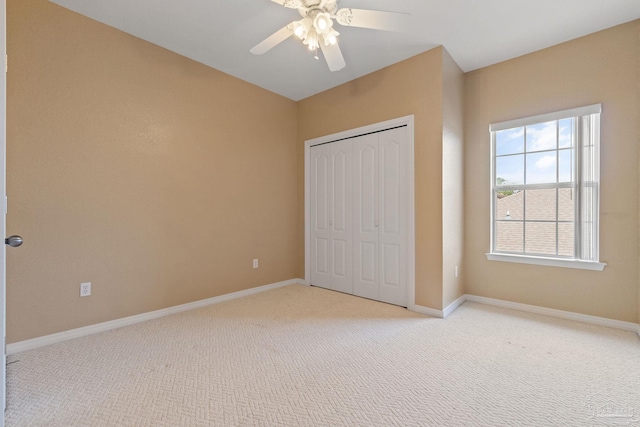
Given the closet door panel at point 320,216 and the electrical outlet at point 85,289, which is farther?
the closet door panel at point 320,216

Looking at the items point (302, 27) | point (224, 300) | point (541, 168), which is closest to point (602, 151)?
point (541, 168)

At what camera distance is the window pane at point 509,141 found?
313cm

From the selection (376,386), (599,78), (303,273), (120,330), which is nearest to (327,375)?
(376,386)

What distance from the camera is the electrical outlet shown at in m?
2.41

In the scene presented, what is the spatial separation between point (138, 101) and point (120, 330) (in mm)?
2148

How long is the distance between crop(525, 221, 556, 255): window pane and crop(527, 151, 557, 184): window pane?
47 centimetres

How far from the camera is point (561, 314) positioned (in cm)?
282

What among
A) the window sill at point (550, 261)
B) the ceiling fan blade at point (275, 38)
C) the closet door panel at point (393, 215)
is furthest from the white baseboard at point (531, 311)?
the ceiling fan blade at point (275, 38)

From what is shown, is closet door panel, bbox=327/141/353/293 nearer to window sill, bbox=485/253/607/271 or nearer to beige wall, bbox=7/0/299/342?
beige wall, bbox=7/0/299/342

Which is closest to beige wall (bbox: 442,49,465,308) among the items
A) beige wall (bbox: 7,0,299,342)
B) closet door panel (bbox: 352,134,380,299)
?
closet door panel (bbox: 352,134,380,299)

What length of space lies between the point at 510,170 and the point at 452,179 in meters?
0.73

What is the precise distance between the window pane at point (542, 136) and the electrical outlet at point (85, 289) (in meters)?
4.55

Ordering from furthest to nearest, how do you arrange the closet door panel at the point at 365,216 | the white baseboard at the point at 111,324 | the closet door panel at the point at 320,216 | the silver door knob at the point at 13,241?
the closet door panel at the point at 320,216
the closet door panel at the point at 365,216
the white baseboard at the point at 111,324
the silver door knob at the point at 13,241

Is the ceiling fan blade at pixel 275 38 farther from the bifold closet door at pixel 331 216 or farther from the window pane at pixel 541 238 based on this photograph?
the window pane at pixel 541 238
